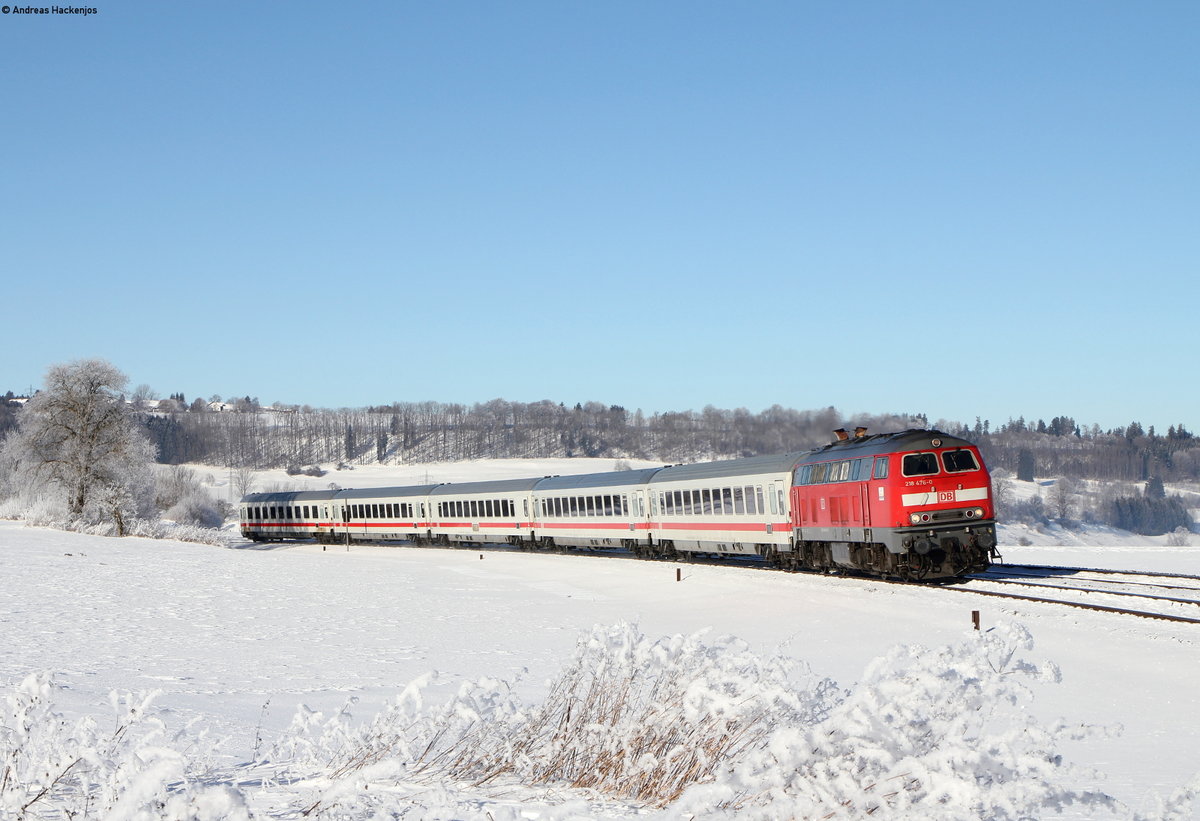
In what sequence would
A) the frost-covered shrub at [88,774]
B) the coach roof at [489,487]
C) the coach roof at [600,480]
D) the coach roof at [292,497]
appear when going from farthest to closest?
1. the coach roof at [292,497]
2. the coach roof at [489,487]
3. the coach roof at [600,480]
4. the frost-covered shrub at [88,774]

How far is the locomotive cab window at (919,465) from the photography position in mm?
22859

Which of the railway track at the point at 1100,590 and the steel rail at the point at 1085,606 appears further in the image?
the railway track at the point at 1100,590

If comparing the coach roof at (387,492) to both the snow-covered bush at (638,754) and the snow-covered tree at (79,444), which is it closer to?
the snow-covered tree at (79,444)

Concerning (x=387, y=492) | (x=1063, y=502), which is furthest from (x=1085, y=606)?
(x=1063, y=502)

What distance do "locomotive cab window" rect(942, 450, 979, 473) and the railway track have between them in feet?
8.58

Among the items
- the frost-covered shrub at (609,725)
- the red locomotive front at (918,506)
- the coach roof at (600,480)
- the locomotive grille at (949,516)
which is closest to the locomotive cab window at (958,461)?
the red locomotive front at (918,506)

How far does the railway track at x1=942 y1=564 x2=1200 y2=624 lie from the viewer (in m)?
19.0

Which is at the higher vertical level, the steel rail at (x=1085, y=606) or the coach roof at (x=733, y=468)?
the coach roof at (x=733, y=468)

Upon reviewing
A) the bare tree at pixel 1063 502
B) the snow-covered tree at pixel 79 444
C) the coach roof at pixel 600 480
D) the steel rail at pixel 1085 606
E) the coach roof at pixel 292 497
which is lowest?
the bare tree at pixel 1063 502

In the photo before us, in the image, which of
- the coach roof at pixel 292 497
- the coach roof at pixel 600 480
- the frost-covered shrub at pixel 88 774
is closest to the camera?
the frost-covered shrub at pixel 88 774

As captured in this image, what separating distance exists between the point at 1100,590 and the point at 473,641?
13.1 m

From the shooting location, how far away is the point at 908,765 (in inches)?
190

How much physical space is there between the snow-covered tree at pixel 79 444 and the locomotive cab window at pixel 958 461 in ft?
140

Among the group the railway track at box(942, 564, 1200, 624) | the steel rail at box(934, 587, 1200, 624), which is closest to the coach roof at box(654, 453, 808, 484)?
the railway track at box(942, 564, 1200, 624)
